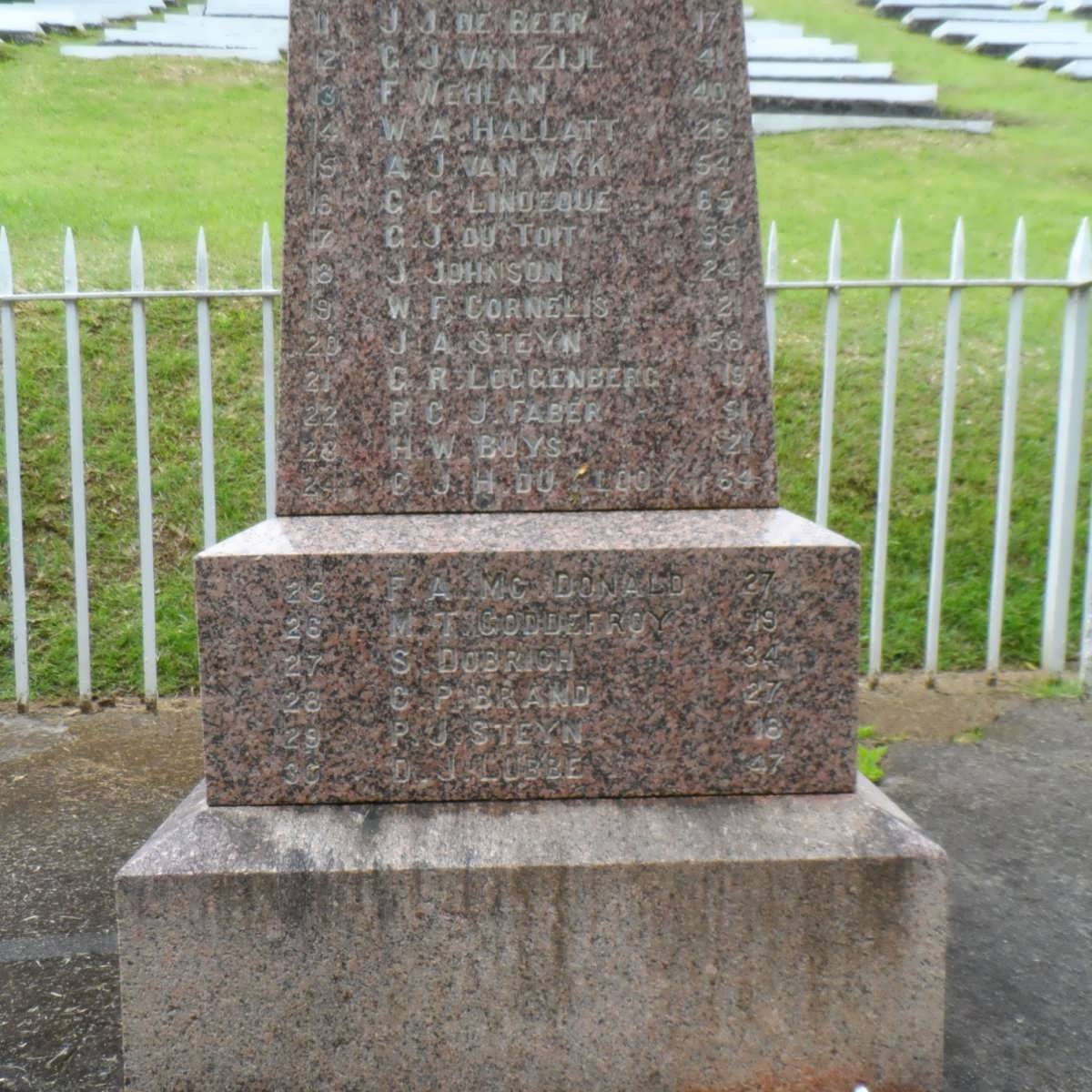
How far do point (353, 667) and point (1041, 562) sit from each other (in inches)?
161

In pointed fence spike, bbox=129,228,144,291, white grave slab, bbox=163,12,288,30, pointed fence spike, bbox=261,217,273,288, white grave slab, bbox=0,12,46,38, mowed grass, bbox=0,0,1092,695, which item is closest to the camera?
pointed fence spike, bbox=129,228,144,291

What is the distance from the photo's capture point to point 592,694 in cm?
214

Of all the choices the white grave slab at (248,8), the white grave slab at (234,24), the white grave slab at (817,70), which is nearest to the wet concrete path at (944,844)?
the white grave slab at (817,70)

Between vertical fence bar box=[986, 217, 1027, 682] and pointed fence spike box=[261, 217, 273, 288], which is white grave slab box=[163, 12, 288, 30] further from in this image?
vertical fence bar box=[986, 217, 1027, 682]

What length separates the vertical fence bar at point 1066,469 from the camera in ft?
14.9

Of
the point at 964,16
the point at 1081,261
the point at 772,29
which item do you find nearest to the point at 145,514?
the point at 1081,261

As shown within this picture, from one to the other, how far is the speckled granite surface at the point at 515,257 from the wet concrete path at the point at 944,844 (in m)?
1.17

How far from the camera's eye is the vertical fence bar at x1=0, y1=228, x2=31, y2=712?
4.23m

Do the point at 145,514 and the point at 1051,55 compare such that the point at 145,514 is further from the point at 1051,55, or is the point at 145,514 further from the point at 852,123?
the point at 1051,55

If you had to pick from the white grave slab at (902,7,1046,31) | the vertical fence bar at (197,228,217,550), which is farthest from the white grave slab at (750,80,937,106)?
the vertical fence bar at (197,228,217,550)

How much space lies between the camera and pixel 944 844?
123 inches

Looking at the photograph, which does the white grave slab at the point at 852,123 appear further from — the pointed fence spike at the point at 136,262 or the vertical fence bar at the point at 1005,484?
the pointed fence spike at the point at 136,262

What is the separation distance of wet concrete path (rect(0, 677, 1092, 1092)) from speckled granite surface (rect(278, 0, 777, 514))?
46.0 inches

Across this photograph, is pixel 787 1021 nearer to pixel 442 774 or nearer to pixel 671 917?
pixel 671 917
